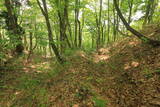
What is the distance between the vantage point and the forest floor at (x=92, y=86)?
3.61 m

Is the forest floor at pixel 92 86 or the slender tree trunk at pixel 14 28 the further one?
the slender tree trunk at pixel 14 28

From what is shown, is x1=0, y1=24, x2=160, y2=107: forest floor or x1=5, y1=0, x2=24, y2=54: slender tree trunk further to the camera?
x1=5, y1=0, x2=24, y2=54: slender tree trunk

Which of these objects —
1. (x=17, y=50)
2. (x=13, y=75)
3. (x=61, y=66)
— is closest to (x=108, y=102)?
(x=61, y=66)

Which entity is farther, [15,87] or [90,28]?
[90,28]

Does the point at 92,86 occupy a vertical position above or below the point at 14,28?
below

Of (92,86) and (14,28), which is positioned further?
(14,28)

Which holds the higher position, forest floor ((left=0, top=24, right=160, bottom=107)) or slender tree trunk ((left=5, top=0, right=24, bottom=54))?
slender tree trunk ((left=5, top=0, right=24, bottom=54))

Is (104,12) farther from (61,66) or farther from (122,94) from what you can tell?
(122,94)

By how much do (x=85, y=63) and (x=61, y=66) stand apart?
1485mm

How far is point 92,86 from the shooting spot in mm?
4535

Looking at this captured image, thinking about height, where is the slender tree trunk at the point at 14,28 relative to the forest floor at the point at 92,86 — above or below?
above

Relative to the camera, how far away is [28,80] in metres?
6.18

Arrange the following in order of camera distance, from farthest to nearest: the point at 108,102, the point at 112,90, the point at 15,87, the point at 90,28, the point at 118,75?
the point at 90,28, the point at 15,87, the point at 118,75, the point at 112,90, the point at 108,102

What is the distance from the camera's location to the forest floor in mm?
3611
